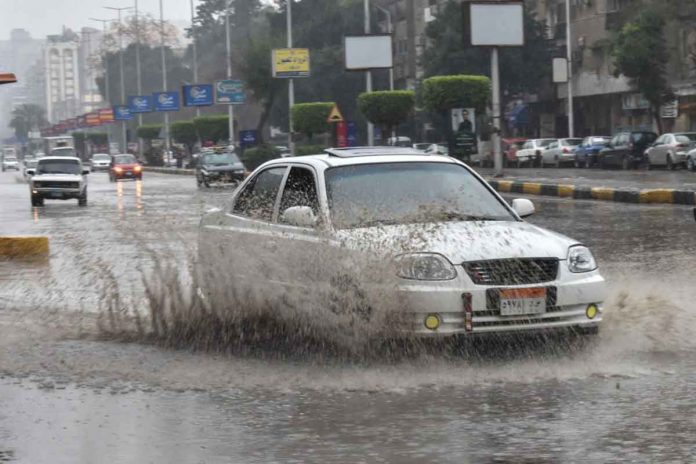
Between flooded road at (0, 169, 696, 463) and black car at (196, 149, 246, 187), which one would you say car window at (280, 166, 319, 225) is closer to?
flooded road at (0, 169, 696, 463)

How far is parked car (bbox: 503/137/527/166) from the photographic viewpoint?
6850 cm

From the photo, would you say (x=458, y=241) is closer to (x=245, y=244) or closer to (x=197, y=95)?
(x=245, y=244)

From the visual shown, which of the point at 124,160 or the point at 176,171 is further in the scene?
the point at 176,171

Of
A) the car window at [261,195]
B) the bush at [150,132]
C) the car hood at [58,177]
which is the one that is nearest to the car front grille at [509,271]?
the car window at [261,195]

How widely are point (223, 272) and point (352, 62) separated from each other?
50649 mm

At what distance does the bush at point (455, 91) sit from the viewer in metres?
50.3

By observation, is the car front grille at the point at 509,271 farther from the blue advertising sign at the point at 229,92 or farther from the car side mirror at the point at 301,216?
the blue advertising sign at the point at 229,92

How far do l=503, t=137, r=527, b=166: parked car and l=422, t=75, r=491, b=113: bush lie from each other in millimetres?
17017

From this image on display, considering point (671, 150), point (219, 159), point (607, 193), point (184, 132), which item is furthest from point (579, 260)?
point (184, 132)

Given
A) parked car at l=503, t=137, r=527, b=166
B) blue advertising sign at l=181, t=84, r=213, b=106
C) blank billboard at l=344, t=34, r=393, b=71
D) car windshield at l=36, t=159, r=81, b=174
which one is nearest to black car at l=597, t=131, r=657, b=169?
blank billboard at l=344, t=34, r=393, b=71

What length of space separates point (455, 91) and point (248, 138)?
31.8 meters

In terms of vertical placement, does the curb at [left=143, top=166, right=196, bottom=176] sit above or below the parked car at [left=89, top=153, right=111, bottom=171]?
below

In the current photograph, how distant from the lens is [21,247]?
18406 mm

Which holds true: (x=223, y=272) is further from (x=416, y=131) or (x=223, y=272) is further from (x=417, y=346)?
(x=416, y=131)
